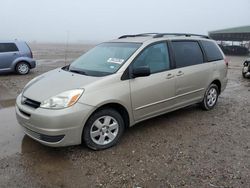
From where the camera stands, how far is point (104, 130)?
13.7 ft

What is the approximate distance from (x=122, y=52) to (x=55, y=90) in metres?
1.44

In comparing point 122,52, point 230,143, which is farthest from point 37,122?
point 230,143

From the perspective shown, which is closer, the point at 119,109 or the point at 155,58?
the point at 119,109

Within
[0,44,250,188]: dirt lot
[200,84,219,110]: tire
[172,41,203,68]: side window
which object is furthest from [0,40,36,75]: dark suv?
Answer: [200,84,219,110]: tire

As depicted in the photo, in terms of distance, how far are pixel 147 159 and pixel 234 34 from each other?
1431 inches

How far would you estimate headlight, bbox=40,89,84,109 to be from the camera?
149 inches

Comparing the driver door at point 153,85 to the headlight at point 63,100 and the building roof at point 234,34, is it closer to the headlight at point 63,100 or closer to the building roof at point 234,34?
the headlight at point 63,100

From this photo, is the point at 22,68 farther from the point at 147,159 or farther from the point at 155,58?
the point at 147,159

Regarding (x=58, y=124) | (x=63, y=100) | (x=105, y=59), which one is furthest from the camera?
(x=105, y=59)

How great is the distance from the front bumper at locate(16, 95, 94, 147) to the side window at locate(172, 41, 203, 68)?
2271mm

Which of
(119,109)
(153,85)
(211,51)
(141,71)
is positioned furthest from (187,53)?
(119,109)

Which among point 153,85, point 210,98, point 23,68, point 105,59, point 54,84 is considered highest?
point 105,59

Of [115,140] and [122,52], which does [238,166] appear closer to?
[115,140]

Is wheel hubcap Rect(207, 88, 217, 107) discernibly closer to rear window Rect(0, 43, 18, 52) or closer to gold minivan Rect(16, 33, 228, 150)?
gold minivan Rect(16, 33, 228, 150)
